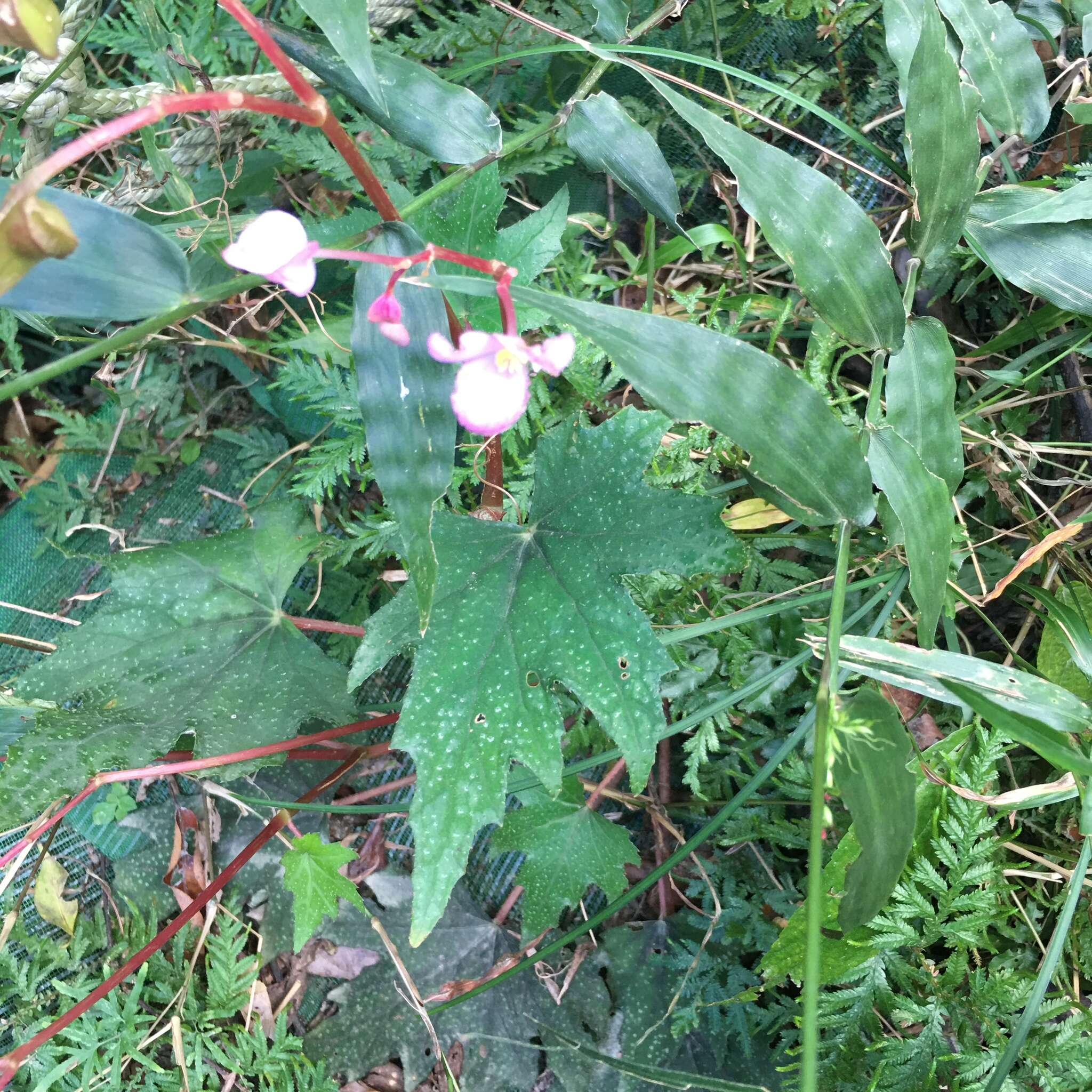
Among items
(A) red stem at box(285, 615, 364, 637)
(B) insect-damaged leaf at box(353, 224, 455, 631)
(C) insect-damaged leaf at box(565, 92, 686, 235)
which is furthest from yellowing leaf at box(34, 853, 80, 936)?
(C) insect-damaged leaf at box(565, 92, 686, 235)

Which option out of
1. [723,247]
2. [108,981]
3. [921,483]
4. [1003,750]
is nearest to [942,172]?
[921,483]

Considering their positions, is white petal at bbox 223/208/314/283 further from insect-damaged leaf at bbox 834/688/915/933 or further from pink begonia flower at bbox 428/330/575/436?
insect-damaged leaf at bbox 834/688/915/933

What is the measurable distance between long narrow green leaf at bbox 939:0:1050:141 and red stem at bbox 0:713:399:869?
2.95 feet

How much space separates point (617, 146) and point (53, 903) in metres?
1.24

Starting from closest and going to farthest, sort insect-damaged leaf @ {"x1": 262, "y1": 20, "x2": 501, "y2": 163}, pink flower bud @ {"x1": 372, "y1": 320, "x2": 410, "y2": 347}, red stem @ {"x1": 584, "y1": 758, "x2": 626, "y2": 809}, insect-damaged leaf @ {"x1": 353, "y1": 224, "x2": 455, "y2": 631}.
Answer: pink flower bud @ {"x1": 372, "y1": 320, "x2": 410, "y2": 347}, insect-damaged leaf @ {"x1": 353, "y1": 224, "x2": 455, "y2": 631}, insect-damaged leaf @ {"x1": 262, "y1": 20, "x2": 501, "y2": 163}, red stem @ {"x1": 584, "y1": 758, "x2": 626, "y2": 809}

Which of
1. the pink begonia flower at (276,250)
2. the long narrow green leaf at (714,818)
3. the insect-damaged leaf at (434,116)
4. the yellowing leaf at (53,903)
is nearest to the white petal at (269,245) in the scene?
the pink begonia flower at (276,250)

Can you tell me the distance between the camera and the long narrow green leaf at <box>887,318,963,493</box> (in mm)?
794

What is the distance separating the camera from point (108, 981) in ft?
2.94

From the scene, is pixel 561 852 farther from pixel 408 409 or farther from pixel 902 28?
pixel 902 28

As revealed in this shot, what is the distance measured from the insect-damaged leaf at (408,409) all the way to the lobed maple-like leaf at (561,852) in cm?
42

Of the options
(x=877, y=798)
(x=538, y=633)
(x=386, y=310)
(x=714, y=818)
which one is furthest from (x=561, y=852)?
(x=386, y=310)

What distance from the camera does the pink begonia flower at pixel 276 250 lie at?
18.2 inches

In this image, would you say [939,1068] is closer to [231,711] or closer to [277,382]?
[231,711]

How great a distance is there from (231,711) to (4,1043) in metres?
0.69
